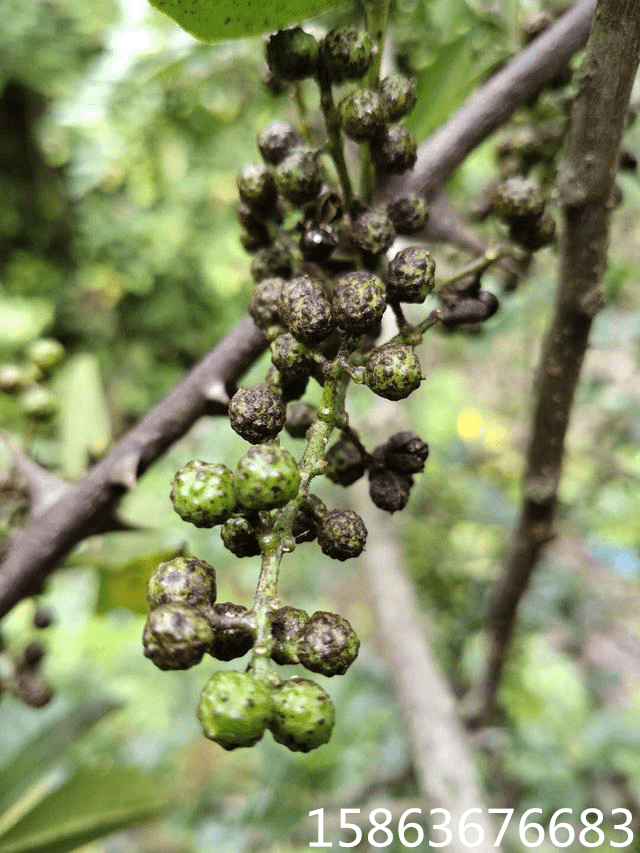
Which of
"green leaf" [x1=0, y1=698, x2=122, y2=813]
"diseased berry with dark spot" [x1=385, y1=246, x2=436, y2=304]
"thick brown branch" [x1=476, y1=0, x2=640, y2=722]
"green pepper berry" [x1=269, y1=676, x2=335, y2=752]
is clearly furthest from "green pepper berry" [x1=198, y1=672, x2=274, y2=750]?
"green leaf" [x1=0, y1=698, x2=122, y2=813]

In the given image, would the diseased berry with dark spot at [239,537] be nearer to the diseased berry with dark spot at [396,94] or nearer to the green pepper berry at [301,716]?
the green pepper berry at [301,716]

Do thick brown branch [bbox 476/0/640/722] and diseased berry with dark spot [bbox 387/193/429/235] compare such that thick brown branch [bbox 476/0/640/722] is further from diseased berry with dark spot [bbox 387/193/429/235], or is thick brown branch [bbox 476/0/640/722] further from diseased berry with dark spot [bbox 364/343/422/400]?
diseased berry with dark spot [bbox 364/343/422/400]

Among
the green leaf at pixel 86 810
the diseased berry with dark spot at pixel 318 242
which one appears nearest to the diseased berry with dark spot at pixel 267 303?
the diseased berry with dark spot at pixel 318 242

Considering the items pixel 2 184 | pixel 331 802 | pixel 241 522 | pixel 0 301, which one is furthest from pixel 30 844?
pixel 2 184

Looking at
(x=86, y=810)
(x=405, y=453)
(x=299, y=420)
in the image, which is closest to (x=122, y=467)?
(x=299, y=420)

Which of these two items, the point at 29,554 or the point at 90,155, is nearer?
the point at 29,554

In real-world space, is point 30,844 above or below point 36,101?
below

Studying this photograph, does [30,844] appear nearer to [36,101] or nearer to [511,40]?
[511,40]

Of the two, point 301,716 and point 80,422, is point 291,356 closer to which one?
point 301,716
